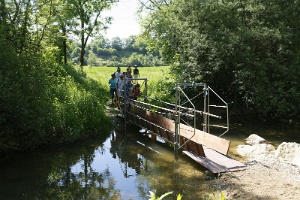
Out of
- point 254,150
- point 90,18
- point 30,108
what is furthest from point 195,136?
point 90,18

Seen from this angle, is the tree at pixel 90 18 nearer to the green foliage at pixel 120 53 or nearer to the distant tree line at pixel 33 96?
the distant tree line at pixel 33 96

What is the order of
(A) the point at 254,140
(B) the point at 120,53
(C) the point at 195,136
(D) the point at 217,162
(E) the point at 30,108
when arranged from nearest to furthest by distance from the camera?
(D) the point at 217,162, (C) the point at 195,136, (E) the point at 30,108, (A) the point at 254,140, (B) the point at 120,53

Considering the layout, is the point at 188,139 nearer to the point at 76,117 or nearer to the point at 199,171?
the point at 199,171

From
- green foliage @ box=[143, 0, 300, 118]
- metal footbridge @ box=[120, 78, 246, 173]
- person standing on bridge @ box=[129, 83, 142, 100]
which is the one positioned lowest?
metal footbridge @ box=[120, 78, 246, 173]

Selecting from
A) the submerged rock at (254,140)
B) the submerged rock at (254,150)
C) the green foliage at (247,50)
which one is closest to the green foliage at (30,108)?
the submerged rock at (254,150)

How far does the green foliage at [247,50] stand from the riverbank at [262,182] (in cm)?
806

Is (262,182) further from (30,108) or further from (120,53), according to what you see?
(120,53)

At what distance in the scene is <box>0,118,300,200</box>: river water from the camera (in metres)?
8.06

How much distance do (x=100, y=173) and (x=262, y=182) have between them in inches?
188

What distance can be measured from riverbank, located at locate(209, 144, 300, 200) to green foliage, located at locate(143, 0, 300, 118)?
8.06 meters

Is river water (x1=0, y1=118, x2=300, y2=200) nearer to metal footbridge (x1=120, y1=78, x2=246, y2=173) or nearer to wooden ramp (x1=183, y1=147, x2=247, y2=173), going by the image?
wooden ramp (x1=183, y1=147, x2=247, y2=173)

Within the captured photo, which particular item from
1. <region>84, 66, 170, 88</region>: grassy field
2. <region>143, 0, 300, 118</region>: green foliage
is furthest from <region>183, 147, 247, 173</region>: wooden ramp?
<region>84, 66, 170, 88</region>: grassy field

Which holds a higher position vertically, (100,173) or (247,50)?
(247,50)

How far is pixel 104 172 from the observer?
384 inches
